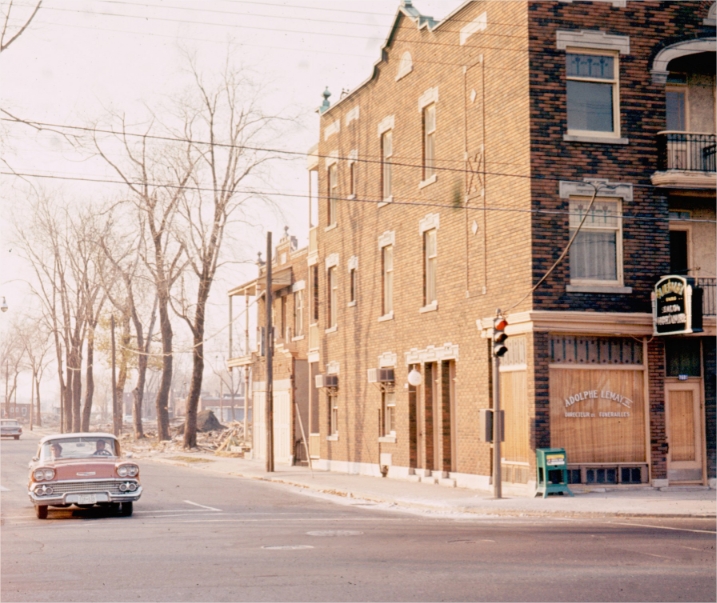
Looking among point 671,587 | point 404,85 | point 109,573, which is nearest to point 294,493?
point 404,85

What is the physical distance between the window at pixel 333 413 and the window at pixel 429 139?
10.8m

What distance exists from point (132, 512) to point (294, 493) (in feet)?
24.2

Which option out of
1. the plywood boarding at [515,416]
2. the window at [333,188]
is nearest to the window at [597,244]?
the plywood boarding at [515,416]

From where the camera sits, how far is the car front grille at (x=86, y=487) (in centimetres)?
1925

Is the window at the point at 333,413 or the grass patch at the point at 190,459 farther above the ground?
the window at the point at 333,413

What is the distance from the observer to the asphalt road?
1059cm

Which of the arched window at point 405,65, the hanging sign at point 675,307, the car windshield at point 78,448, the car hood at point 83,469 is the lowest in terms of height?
the car hood at point 83,469

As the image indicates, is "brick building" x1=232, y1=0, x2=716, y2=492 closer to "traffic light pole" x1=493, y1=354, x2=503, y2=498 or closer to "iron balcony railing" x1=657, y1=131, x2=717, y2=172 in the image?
"iron balcony railing" x1=657, y1=131, x2=717, y2=172

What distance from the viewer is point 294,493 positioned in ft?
89.2

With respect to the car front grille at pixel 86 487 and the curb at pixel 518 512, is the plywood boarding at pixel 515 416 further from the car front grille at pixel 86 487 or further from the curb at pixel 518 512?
the car front grille at pixel 86 487

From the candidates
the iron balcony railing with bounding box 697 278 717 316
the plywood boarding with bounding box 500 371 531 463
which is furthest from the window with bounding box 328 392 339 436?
the iron balcony railing with bounding box 697 278 717 316

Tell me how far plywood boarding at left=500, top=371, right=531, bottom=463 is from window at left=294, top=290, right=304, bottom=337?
17.5 m

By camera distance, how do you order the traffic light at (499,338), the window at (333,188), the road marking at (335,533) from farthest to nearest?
1. the window at (333,188)
2. the traffic light at (499,338)
3. the road marking at (335,533)

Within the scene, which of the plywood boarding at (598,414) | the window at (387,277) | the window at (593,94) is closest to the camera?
the plywood boarding at (598,414)
